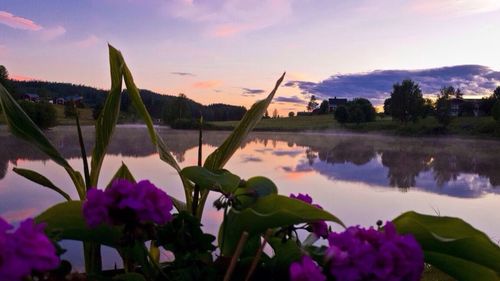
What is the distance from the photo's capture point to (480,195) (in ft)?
27.9

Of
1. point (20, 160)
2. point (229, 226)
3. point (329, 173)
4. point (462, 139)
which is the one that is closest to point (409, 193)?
point (329, 173)

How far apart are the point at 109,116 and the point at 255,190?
527 mm

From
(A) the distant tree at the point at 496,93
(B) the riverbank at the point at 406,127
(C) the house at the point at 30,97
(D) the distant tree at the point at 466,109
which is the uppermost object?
(A) the distant tree at the point at 496,93

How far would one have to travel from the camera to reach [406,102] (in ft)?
124

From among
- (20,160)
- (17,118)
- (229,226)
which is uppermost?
(17,118)

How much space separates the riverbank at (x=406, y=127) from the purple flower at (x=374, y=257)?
28.5 metres

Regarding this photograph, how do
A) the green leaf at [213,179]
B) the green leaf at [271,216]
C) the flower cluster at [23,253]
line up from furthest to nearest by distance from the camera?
the green leaf at [213,179]
the green leaf at [271,216]
the flower cluster at [23,253]

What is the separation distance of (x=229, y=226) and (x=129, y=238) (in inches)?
12.3

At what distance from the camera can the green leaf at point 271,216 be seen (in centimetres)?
84

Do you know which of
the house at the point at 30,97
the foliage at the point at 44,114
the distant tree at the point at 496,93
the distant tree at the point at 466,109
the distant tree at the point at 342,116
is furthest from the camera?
the distant tree at the point at 466,109

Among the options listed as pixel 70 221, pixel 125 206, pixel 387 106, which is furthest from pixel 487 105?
pixel 125 206

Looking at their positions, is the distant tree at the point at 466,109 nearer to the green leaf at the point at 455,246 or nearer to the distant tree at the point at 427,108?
the distant tree at the point at 427,108

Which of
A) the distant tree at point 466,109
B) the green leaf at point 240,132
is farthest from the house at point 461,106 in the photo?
the green leaf at point 240,132

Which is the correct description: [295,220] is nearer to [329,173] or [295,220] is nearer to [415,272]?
[415,272]
